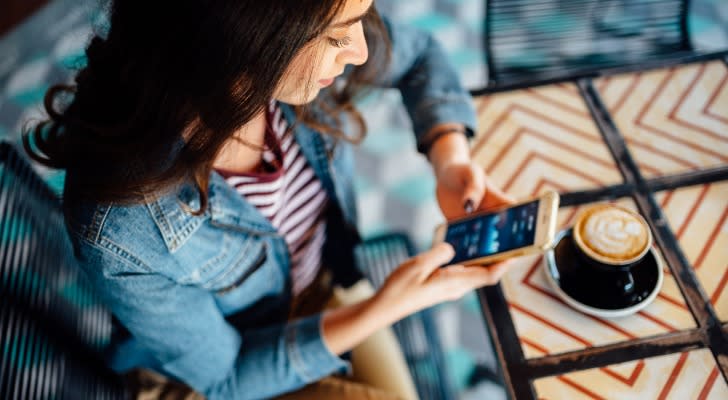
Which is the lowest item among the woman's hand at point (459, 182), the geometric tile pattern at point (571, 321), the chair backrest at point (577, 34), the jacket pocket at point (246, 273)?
the geometric tile pattern at point (571, 321)

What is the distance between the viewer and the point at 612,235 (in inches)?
35.0

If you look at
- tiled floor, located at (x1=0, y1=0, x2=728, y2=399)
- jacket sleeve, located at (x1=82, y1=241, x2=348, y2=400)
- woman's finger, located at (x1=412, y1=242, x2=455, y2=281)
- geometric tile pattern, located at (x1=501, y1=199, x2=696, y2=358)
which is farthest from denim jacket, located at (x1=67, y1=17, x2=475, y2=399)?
geometric tile pattern, located at (x1=501, y1=199, x2=696, y2=358)

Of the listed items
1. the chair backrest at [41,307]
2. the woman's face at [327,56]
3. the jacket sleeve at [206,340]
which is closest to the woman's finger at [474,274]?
the jacket sleeve at [206,340]

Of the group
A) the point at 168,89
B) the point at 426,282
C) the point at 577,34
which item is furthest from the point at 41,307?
the point at 577,34

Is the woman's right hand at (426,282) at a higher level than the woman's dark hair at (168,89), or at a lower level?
lower

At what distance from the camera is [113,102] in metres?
0.83

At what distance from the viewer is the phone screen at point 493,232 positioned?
922 mm

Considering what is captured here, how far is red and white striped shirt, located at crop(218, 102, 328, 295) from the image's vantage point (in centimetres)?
102

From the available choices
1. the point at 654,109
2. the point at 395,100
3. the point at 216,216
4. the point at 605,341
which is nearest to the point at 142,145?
the point at 216,216

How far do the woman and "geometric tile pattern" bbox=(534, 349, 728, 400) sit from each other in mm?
192

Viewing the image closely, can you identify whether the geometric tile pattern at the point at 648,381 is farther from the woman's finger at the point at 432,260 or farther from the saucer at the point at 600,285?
the woman's finger at the point at 432,260

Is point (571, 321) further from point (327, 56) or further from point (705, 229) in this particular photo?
point (327, 56)

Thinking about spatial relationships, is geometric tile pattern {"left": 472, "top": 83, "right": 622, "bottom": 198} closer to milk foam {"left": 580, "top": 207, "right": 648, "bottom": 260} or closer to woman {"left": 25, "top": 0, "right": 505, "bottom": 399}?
woman {"left": 25, "top": 0, "right": 505, "bottom": 399}

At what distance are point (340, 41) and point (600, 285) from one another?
537 millimetres
